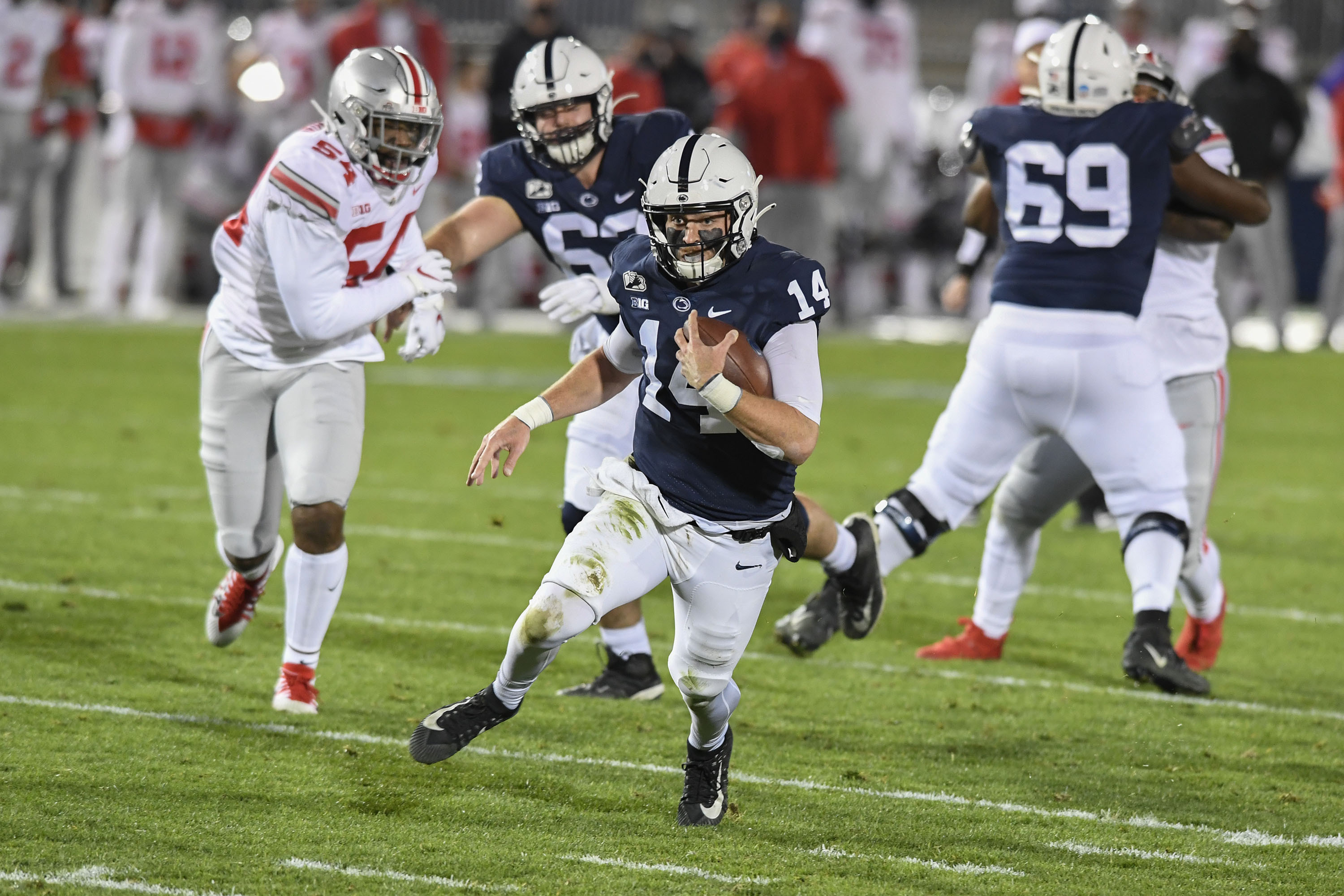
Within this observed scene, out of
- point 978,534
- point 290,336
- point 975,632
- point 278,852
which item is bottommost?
point 978,534

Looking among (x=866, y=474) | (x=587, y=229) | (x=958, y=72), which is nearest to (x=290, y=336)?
(x=587, y=229)

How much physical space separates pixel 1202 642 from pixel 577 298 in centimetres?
242

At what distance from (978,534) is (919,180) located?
10848mm

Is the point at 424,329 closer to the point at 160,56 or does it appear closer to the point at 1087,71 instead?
the point at 1087,71

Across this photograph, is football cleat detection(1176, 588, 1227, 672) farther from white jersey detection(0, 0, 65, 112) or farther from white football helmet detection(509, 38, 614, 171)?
white jersey detection(0, 0, 65, 112)

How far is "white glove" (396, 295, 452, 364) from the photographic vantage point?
186 inches

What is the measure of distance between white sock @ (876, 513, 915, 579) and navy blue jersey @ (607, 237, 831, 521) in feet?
4.33

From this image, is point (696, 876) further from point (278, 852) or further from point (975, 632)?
point (975, 632)

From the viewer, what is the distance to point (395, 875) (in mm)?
3492

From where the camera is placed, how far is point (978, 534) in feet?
25.7

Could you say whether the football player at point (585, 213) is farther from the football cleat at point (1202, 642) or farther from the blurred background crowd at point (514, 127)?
the blurred background crowd at point (514, 127)

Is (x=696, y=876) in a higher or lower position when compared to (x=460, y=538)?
higher

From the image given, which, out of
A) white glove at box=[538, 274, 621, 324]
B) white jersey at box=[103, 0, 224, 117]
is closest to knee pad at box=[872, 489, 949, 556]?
white glove at box=[538, 274, 621, 324]

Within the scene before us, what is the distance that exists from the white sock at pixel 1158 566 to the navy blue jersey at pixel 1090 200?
64cm
